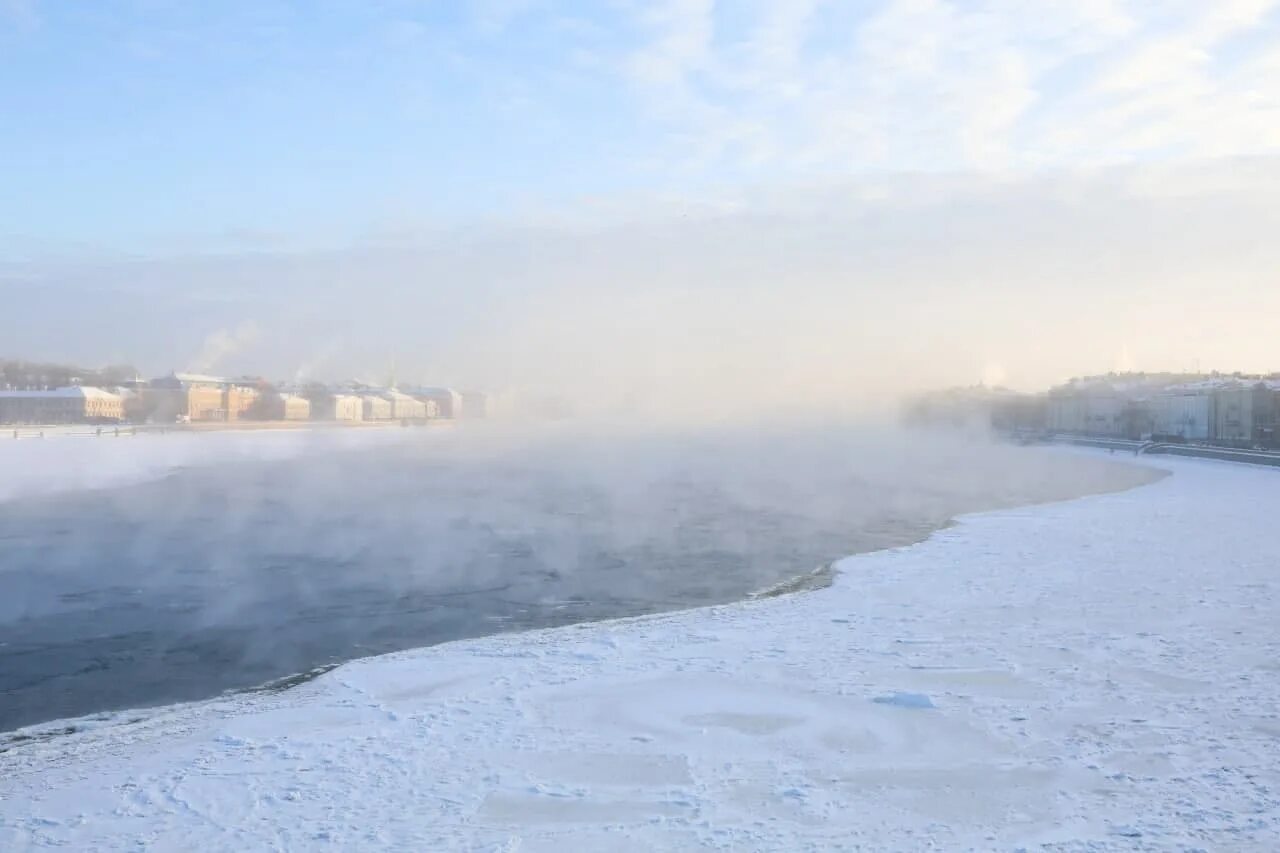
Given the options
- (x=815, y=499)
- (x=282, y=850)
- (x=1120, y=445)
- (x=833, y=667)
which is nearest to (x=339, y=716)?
(x=282, y=850)

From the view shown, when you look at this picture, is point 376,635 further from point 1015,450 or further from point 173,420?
point 173,420

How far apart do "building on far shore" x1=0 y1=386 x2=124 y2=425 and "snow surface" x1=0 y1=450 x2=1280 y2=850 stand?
3293 inches

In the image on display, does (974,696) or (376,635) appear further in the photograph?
(376,635)

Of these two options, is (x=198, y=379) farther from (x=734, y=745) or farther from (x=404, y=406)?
(x=734, y=745)

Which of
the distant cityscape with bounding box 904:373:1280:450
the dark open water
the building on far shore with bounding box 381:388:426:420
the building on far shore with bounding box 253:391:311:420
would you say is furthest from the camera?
the building on far shore with bounding box 381:388:426:420

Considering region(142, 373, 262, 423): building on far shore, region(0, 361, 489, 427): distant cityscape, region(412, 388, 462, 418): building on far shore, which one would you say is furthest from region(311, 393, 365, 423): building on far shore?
region(412, 388, 462, 418): building on far shore

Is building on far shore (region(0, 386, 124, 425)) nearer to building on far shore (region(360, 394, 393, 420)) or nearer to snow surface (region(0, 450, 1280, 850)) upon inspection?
building on far shore (region(360, 394, 393, 420))

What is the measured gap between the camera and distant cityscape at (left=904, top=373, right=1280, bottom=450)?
62969 millimetres

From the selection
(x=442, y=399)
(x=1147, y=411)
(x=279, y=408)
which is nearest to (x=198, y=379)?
(x=279, y=408)

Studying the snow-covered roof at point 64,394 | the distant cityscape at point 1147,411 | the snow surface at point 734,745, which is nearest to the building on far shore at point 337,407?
the snow-covered roof at point 64,394

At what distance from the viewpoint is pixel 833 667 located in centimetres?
839

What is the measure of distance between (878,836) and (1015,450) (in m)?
58.5

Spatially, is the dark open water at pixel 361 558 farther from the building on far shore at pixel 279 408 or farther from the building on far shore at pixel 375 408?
the building on far shore at pixel 375 408

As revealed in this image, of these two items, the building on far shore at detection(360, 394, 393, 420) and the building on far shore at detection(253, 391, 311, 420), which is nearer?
the building on far shore at detection(253, 391, 311, 420)
